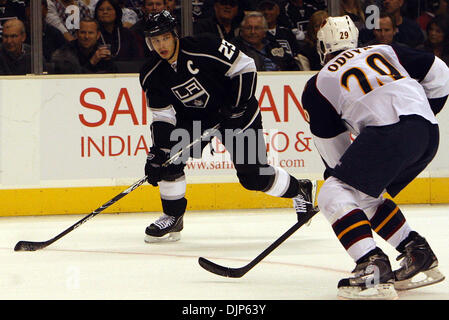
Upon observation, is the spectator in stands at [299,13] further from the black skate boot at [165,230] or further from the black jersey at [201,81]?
the black skate boot at [165,230]

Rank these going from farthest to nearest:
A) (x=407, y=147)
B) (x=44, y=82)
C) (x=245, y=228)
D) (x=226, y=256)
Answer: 1. (x=44, y=82)
2. (x=245, y=228)
3. (x=226, y=256)
4. (x=407, y=147)

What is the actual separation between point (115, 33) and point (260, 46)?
92cm

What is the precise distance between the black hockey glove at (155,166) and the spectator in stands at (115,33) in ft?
4.77

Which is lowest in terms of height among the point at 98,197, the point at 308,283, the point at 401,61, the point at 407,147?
the point at 98,197

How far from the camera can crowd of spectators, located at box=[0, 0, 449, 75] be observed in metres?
5.05

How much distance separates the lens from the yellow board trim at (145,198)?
4887mm

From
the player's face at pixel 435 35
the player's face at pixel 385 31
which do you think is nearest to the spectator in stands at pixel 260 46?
the player's face at pixel 385 31

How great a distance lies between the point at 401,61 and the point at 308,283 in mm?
806

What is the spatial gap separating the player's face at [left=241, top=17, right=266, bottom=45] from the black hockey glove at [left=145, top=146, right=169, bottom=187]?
1.65 meters

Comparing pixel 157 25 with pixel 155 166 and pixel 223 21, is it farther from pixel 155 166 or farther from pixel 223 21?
pixel 223 21

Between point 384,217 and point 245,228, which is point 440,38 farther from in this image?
point 384,217

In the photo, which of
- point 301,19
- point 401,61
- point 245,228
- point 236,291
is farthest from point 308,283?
point 301,19

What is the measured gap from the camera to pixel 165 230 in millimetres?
3939

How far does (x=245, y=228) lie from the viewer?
4.34 m
